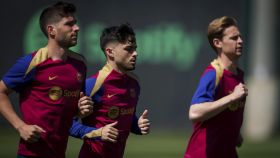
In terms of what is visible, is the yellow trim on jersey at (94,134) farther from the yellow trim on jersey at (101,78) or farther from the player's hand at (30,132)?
the player's hand at (30,132)

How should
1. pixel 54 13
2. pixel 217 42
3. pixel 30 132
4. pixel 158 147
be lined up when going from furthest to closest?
pixel 158 147 < pixel 217 42 < pixel 54 13 < pixel 30 132

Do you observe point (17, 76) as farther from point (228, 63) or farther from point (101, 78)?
point (228, 63)

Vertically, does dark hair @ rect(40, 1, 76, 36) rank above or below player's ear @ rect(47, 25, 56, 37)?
above

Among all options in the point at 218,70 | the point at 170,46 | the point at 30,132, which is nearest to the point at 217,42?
the point at 218,70

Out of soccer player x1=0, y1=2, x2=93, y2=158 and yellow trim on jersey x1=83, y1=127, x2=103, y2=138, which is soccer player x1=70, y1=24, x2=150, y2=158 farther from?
soccer player x1=0, y1=2, x2=93, y2=158

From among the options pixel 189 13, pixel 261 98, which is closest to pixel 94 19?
pixel 189 13

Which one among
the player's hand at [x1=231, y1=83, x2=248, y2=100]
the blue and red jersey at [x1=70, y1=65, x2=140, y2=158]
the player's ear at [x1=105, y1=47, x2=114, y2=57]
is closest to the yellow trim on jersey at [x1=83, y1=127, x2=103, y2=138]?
the blue and red jersey at [x1=70, y1=65, x2=140, y2=158]

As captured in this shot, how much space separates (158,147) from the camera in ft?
55.8

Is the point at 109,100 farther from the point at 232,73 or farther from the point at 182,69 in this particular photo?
the point at 182,69

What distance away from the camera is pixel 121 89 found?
8.37 metres

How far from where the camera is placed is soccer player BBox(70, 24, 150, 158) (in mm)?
8203

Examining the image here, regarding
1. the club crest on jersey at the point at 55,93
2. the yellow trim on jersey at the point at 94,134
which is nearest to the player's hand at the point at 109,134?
the yellow trim on jersey at the point at 94,134

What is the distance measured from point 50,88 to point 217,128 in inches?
Result: 58.1

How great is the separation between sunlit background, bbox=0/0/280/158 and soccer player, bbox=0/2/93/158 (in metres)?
11.9
